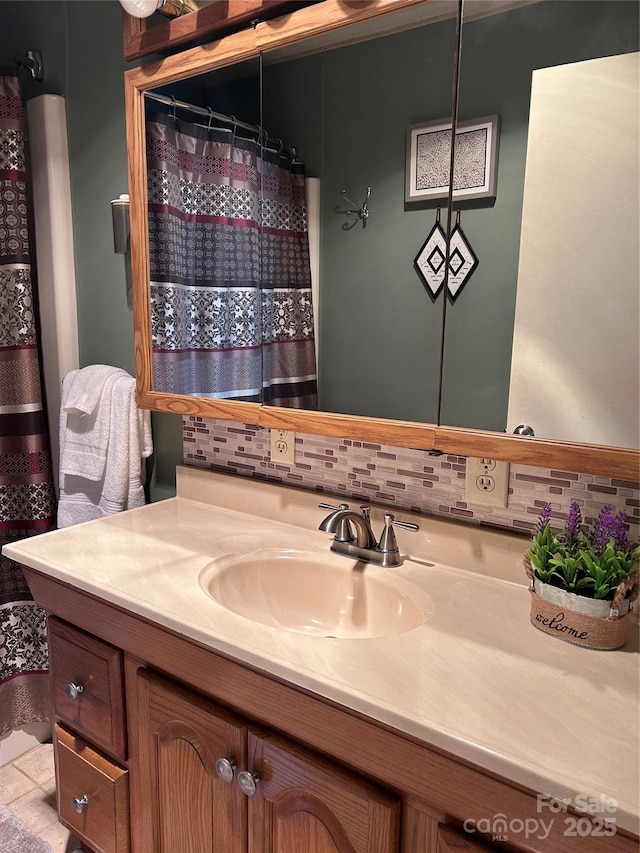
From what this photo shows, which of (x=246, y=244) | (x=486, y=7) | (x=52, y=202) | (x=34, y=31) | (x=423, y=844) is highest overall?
(x=34, y=31)

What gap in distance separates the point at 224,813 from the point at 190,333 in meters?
1.07

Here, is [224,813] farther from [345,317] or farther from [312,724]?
[345,317]

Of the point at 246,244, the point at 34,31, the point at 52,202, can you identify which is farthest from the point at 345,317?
the point at 34,31

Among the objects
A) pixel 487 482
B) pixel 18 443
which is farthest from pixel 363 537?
pixel 18 443

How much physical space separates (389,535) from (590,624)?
0.44 m

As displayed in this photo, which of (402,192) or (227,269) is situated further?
(227,269)

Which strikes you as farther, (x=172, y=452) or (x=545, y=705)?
(x=172, y=452)

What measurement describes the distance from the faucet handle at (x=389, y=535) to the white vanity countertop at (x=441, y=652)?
1.8 inches

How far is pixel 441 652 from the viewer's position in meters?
0.93

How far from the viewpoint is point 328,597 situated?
1.29m

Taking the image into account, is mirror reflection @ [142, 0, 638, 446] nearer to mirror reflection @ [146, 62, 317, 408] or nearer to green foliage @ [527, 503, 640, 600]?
mirror reflection @ [146, 62, 317, 408]

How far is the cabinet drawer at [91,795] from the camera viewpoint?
1279mm

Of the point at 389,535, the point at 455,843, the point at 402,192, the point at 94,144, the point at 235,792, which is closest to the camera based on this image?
the point at 455,843

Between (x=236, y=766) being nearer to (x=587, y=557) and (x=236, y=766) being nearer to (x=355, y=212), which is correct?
(x=587, y=557)
